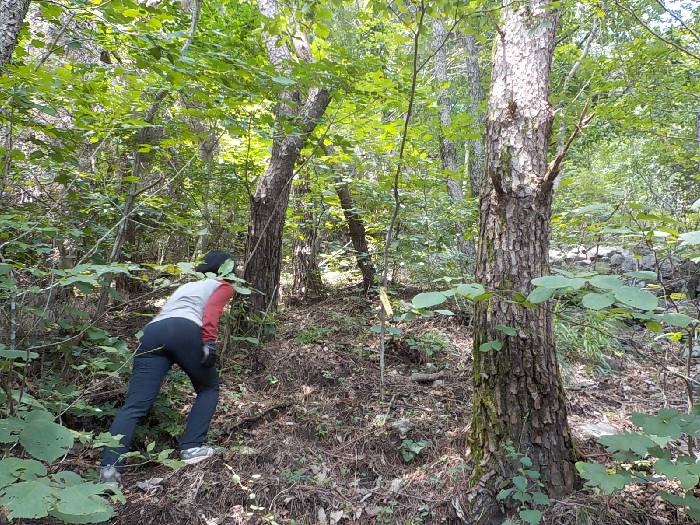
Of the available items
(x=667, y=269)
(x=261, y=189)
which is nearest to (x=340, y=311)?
(x=261, y=189)

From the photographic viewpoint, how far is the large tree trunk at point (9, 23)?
2.34m

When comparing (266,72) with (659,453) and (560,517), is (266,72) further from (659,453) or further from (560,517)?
(560,517)

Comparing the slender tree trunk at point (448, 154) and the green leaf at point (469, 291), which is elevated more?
the slender tree trunk at point (448, 154)

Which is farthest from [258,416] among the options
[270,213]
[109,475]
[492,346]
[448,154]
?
[448,154]

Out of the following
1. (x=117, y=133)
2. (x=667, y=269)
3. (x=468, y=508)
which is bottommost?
(x=468, y=508)

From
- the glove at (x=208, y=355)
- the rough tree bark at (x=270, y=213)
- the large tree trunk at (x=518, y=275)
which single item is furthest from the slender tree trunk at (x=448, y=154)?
the glove at (x=208, y=355)

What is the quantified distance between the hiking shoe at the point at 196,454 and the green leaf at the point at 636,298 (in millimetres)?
2848

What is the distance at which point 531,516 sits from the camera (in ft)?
7.47

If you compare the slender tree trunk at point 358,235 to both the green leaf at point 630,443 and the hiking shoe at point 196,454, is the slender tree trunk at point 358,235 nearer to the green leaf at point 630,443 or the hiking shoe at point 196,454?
the hiking shoe at point 196,454

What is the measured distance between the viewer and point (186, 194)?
5.65m

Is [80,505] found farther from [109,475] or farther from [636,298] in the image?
[636,298]

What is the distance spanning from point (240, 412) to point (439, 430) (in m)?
1.76

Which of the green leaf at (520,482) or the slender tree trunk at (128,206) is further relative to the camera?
the slender tree trunk at (128,206)

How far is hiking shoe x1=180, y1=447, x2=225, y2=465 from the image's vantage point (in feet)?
9.56
